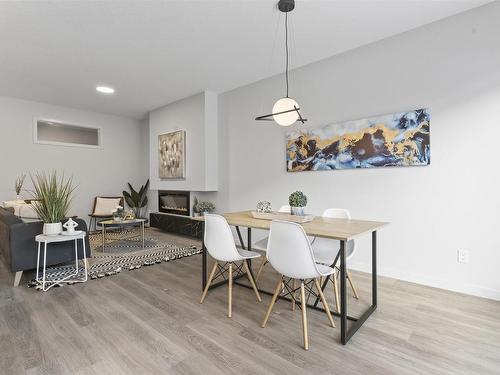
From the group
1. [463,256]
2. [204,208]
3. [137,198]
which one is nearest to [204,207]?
[204,208]

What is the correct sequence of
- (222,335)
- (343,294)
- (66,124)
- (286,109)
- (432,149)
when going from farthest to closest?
(66,124) → (432,149) → (286,109) → (222,335) → (343,294)

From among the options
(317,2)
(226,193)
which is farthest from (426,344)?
(226,193)

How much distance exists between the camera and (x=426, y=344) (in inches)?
70.2

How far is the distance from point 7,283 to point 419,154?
4430 mm

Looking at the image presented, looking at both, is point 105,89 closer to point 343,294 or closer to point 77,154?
point 77,154

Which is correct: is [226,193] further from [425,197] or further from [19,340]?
[19,340]

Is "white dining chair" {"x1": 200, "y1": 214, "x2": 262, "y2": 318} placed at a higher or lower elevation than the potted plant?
lower

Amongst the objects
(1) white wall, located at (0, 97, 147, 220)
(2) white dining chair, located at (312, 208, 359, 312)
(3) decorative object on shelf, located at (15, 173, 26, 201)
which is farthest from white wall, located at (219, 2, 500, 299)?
(3) decorative object on shelf, located at (15, 173, 26, 201)

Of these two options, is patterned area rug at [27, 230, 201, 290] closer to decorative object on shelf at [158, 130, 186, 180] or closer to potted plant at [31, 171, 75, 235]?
→ potted plant at [31, 171, 75, 235]

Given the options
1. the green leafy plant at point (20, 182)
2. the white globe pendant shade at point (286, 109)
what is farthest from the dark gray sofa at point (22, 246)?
the white globe pendant shade at point (286, 109)

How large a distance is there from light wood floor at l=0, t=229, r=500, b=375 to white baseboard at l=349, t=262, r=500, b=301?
0.32 ft

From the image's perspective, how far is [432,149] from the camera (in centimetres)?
274

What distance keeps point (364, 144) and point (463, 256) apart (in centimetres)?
144

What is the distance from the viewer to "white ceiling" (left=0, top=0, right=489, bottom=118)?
2.45m
